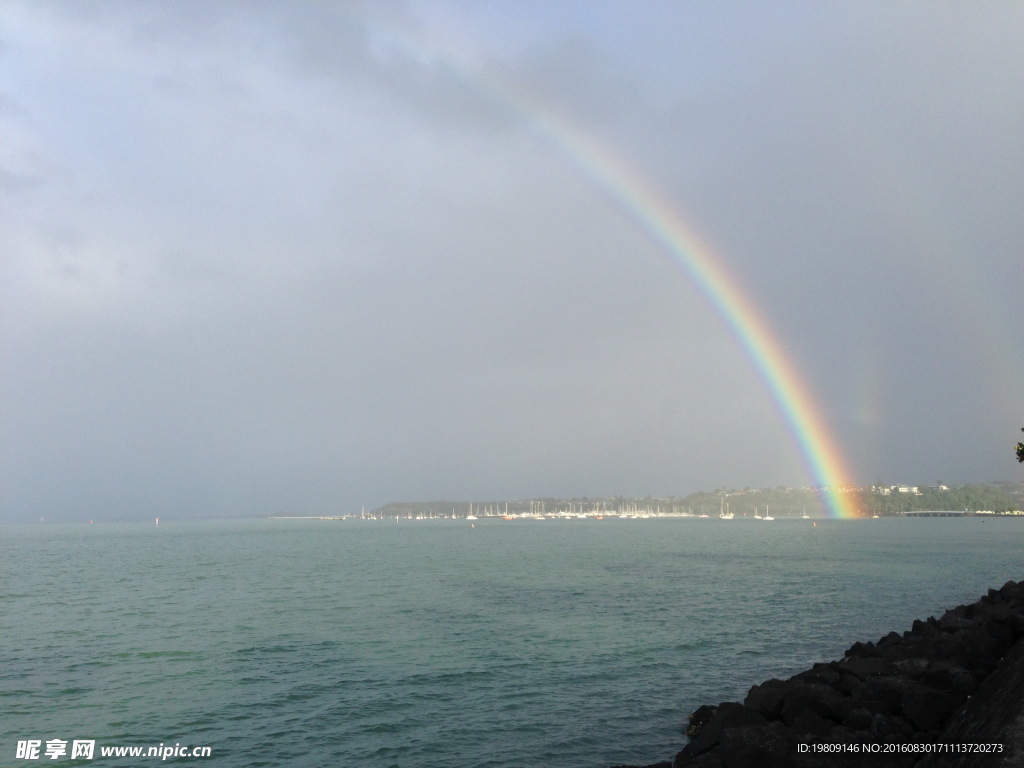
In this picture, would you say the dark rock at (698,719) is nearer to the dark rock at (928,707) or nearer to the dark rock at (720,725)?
the dark rock at (720,725)

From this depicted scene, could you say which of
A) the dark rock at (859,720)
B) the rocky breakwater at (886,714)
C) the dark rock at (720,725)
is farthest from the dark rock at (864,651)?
the dark rock at (720,725)

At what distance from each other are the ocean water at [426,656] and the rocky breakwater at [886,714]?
2821 millimetres

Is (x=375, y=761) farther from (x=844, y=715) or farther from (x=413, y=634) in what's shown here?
(x=413, y=634)

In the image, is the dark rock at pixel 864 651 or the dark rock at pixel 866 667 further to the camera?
the dark rock at pixel 864 651

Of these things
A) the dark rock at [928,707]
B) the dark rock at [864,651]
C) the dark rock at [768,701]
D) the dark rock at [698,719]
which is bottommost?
the dark rock at [698,719]

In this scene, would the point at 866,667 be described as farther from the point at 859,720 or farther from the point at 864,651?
the point at 864,651

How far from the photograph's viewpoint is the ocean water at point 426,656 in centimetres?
1748

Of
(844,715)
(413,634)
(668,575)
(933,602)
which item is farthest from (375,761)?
(668,575)

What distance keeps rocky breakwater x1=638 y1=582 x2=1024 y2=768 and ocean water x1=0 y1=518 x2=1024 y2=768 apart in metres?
2.82

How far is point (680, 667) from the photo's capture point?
79.7 feet

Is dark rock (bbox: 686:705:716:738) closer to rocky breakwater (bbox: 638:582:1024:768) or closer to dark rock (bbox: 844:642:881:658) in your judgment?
rocky breakwater (bbox: 638:582:1024:768)

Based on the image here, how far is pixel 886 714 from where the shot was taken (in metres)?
13.6

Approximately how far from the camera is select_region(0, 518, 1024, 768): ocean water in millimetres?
17484

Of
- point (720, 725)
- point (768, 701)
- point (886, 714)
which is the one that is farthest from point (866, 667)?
point (720, 725)
